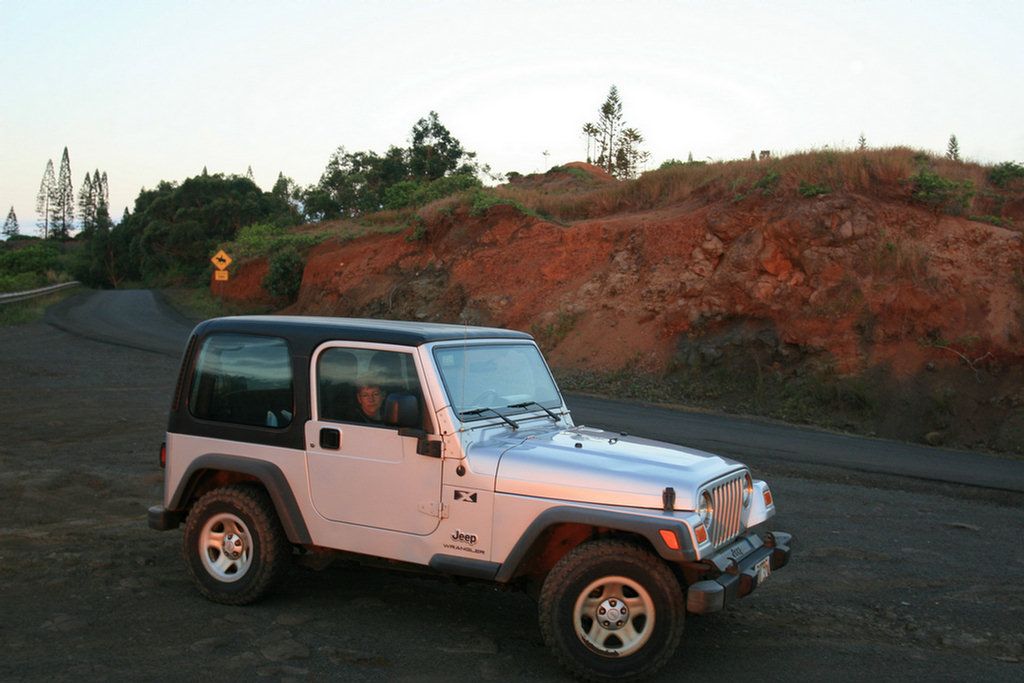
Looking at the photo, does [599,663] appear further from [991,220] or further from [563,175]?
[563,175]

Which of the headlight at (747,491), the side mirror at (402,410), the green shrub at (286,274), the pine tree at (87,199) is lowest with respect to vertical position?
the headlight at (747,491)

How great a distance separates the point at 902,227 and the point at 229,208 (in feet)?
161

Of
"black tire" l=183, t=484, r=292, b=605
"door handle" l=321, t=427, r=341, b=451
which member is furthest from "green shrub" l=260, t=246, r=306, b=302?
"door handle" l=321, t=427, r=341, b=451

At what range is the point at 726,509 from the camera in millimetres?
4820

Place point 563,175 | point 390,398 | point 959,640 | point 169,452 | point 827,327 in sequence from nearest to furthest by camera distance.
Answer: point 390,398, point 959,640, point 169,452, point 827,327, point 563,175

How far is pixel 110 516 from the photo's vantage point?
7.77m

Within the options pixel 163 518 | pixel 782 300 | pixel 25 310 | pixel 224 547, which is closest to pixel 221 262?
pixel 25 310

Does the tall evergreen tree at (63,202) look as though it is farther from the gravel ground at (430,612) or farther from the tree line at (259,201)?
the gravel ground at (430,612)

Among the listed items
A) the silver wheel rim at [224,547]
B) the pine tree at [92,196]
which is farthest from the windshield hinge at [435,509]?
the pine tree at [92,196]

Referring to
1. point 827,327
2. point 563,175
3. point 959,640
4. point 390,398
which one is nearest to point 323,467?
point 390,398

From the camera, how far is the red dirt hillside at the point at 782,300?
17250 mm

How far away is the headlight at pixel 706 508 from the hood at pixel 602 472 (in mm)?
88

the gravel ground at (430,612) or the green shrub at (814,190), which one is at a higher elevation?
the green shrub at (814,190)

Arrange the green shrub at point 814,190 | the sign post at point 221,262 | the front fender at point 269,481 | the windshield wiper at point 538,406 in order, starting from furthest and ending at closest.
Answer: the sign post at point 221,262 < the green shrub at point 814,190 < the windshield wiper at point 538,406 < the front fender at point 269,481
